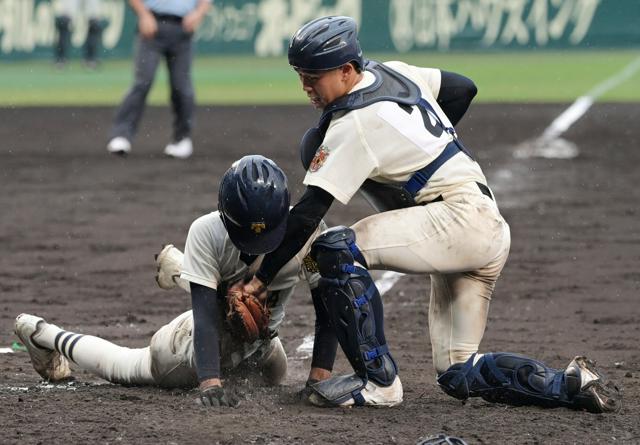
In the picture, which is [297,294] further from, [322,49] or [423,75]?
[322,49]

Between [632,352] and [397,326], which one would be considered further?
[397,326]

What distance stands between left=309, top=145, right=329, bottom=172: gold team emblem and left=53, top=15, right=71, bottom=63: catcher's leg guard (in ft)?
63.1

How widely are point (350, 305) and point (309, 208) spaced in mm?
401

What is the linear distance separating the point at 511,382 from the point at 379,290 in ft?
10.00

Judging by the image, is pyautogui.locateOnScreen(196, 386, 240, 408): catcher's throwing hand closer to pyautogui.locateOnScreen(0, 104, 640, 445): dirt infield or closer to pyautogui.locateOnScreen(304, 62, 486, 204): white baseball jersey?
pyautogui.locateOnScreen(0, 104, 640, 445): dirt infield

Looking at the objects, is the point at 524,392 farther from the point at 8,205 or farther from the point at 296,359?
the point at 8,205

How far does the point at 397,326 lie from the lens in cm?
698

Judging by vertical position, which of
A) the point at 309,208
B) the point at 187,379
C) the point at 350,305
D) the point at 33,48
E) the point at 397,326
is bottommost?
the point at 33,48

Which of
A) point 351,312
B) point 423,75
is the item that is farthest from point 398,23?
point 351,312

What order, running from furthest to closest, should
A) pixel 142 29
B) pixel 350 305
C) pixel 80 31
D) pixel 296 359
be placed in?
pixel 80 31, pixel 142 29, pixel 296 359, pixel 350 305

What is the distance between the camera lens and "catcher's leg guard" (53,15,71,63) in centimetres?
2338

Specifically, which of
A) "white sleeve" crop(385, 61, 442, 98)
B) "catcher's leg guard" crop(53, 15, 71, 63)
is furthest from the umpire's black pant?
"catcher's leg guard" crop(53, 15, 71, 63)

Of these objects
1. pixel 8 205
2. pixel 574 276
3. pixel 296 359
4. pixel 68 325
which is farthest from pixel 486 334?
pixel 8 205

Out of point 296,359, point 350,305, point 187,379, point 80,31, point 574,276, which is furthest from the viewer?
point 80,31
